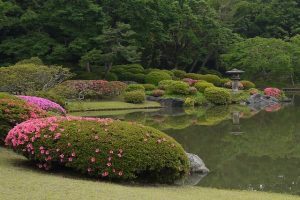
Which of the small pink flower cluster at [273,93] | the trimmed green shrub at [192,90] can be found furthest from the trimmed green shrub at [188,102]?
the small pink flower cluster at [273,93]

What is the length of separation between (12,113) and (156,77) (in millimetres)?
23921

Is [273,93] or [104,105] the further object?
[273,93]

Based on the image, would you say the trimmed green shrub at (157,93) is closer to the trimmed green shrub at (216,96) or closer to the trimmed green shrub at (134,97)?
the trimmed green shrub at (134,97)

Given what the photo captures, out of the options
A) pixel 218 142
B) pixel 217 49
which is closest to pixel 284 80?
pixel 217 49

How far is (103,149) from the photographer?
7738 mm

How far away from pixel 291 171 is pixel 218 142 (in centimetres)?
423

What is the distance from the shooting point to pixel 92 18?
30.3 metres

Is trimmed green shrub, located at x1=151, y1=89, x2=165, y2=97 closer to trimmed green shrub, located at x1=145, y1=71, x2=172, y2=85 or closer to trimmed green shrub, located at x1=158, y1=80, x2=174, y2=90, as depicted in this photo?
trimmed green shrub, located at x1=158, y1=80, x2=174, y2=90

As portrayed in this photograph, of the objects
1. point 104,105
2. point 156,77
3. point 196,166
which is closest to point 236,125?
point 104,105

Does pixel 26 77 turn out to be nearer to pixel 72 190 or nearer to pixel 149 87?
pixel 149 87

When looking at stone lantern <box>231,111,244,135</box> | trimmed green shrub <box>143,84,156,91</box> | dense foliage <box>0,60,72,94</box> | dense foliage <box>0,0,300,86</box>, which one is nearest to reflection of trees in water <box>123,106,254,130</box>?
stone lantern <box>231,111,244,135</box>

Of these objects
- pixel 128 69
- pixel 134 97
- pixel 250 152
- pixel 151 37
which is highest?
pixel 151 37

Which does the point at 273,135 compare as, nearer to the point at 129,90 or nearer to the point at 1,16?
the point at 129,90

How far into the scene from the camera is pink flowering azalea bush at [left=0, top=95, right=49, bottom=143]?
9.47m
